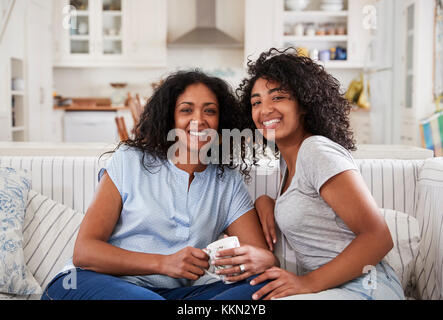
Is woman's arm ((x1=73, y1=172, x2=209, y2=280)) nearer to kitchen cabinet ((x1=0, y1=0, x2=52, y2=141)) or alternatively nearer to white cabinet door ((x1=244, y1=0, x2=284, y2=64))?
kitchen cabinet ((x1=0, y1=0, x2=52, y2=141))

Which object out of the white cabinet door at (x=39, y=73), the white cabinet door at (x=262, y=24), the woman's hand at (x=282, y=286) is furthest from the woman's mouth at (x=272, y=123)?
the white cabinet door at (x=262, y=24)

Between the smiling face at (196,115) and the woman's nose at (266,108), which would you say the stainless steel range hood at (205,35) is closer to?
the smiling face at (196,115)

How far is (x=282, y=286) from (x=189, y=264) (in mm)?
232

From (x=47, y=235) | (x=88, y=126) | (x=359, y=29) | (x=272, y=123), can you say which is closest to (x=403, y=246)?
(x=272, y=123)

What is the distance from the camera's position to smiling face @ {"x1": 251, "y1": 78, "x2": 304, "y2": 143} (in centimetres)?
128

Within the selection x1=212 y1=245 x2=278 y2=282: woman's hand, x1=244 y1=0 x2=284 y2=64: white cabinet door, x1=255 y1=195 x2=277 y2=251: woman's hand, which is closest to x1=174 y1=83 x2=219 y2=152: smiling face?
x1=255 y1=195 x2=277 y2=251: woman's hand

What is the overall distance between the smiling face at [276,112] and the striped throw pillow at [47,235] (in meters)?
0.76

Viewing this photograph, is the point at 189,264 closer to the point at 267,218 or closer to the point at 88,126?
the point at 267,218

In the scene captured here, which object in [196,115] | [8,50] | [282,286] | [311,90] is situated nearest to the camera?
[282,286]

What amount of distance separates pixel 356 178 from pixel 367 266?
8.1 inches

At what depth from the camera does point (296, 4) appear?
208 inches

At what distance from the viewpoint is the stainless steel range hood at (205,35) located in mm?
5422

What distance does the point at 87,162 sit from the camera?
5.62 feet

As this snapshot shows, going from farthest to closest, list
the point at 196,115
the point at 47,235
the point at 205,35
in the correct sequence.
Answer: the point at 205,35, the point at 47,235, the point at 196,115
